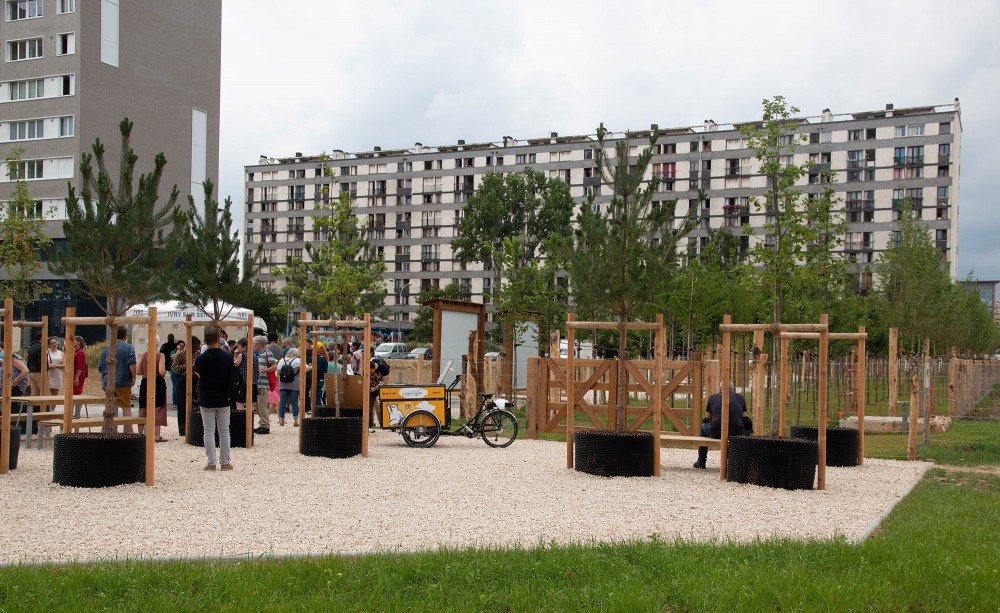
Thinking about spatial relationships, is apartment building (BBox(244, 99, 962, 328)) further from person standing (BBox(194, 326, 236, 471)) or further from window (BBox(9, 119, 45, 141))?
person standing (BBox(194, 326, 236, 471))

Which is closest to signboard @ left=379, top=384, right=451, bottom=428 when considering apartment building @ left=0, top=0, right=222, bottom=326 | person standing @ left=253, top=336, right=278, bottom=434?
person standing @ left=253, top=336, right=278, bottom=434

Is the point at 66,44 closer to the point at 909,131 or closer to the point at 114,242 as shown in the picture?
the point at 114,242

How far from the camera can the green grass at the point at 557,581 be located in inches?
219

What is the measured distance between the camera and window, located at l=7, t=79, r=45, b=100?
175 feet

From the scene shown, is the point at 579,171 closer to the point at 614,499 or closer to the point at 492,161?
the point at 492,161

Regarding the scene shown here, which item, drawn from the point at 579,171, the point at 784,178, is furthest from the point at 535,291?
the point at 579,171

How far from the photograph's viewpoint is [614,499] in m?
10.1

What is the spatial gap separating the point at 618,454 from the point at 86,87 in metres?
49.1

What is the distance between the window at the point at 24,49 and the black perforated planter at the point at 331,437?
48.5 m

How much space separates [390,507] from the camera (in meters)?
9.23

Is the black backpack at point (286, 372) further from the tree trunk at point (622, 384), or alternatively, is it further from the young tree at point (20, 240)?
the young tree at point (20, 240)

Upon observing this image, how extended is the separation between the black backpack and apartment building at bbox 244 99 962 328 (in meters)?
59.5

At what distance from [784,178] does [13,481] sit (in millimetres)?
14106

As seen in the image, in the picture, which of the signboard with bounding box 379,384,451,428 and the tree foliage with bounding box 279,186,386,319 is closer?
the signboard with bounding box 379,384,451,428
